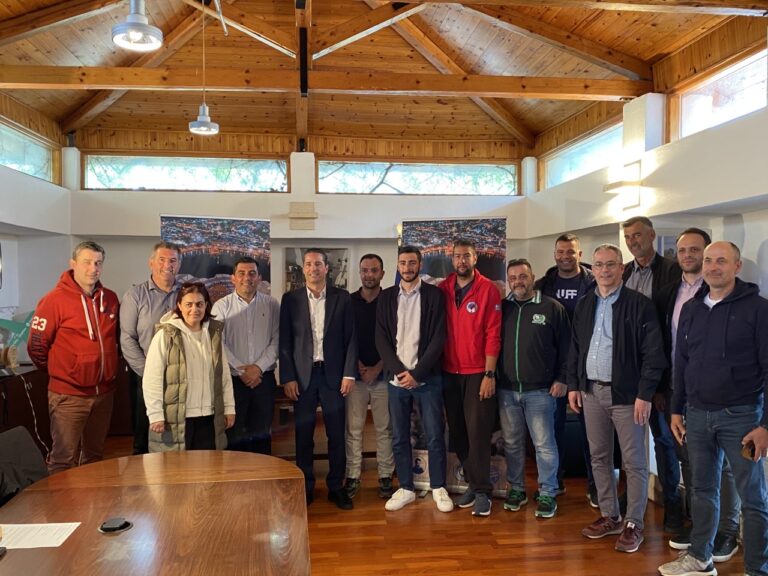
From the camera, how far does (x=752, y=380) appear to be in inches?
102

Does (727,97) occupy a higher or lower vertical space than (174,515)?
higher

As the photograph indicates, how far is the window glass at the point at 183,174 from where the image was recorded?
753 cm

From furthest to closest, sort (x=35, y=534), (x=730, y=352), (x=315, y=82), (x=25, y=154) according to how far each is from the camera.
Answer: (x=25, y=154) < (x=315, y=82) < (x=730, y=352) < (x=35, y=534)

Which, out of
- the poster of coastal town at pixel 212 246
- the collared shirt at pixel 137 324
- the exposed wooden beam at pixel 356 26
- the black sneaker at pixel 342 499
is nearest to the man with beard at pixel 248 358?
the collared shirt at pixel 137 324

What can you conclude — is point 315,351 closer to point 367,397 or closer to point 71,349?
point 367,397

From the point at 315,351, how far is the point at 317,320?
199 mm

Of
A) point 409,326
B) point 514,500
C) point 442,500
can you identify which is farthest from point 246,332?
point 514,500

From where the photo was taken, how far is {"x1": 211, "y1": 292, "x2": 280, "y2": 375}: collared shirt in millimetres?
3730

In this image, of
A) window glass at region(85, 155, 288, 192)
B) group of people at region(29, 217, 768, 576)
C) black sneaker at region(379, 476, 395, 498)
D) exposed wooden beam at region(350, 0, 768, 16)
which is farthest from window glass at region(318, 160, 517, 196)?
black sneaker at region(379, 476, 395, 498)

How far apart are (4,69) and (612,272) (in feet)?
17.8

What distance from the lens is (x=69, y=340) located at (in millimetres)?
3250

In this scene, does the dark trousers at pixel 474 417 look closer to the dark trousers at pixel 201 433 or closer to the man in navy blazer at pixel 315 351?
the man in navy blazer at pixel 315 351

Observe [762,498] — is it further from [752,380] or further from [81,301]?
[81,301]

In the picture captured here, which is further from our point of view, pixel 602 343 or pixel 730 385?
pixel 602 343
